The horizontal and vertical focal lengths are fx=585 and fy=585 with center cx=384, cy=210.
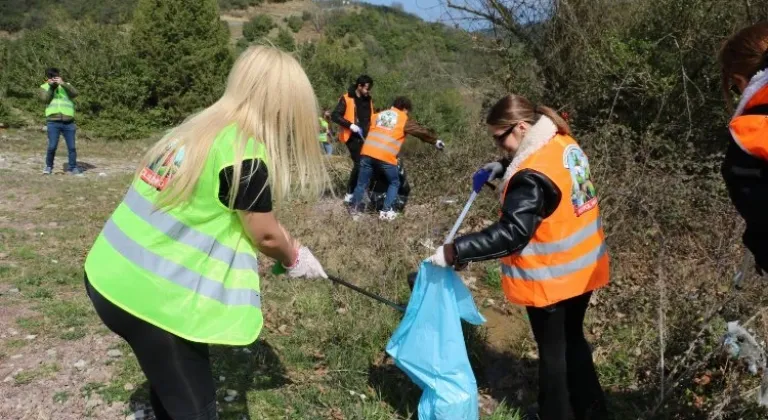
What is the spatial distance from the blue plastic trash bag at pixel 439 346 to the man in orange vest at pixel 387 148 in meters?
4.06

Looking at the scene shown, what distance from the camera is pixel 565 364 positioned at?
8.35 feet

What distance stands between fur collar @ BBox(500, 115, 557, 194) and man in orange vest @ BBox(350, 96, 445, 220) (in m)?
4.34

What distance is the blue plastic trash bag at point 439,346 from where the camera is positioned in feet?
8.34

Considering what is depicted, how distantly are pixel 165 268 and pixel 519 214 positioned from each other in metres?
1.29

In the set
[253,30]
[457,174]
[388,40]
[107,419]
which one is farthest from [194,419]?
[253,30]

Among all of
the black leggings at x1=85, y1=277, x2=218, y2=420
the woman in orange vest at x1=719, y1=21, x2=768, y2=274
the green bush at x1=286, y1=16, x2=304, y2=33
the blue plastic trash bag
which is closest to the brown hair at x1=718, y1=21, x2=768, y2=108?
the woman in orange vest at x1=719, y1=21, x2=768, y2=274

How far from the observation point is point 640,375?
3.22 m

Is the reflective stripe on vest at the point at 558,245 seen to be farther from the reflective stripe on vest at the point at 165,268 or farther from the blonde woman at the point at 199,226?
the reflective stripe on vest at the point at 165,268

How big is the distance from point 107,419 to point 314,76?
16788mm

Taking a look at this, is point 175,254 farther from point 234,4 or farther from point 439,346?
point 234,4

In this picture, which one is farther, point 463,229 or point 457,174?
point 457,174

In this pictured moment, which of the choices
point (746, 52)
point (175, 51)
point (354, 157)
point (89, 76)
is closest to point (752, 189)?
point (746, 52)

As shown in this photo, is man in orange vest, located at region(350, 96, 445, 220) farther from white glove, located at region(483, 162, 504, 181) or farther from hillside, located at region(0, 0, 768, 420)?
white glove, located at region(483, 162, 504, 181)

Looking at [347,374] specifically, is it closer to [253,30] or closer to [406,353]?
[406,353]
